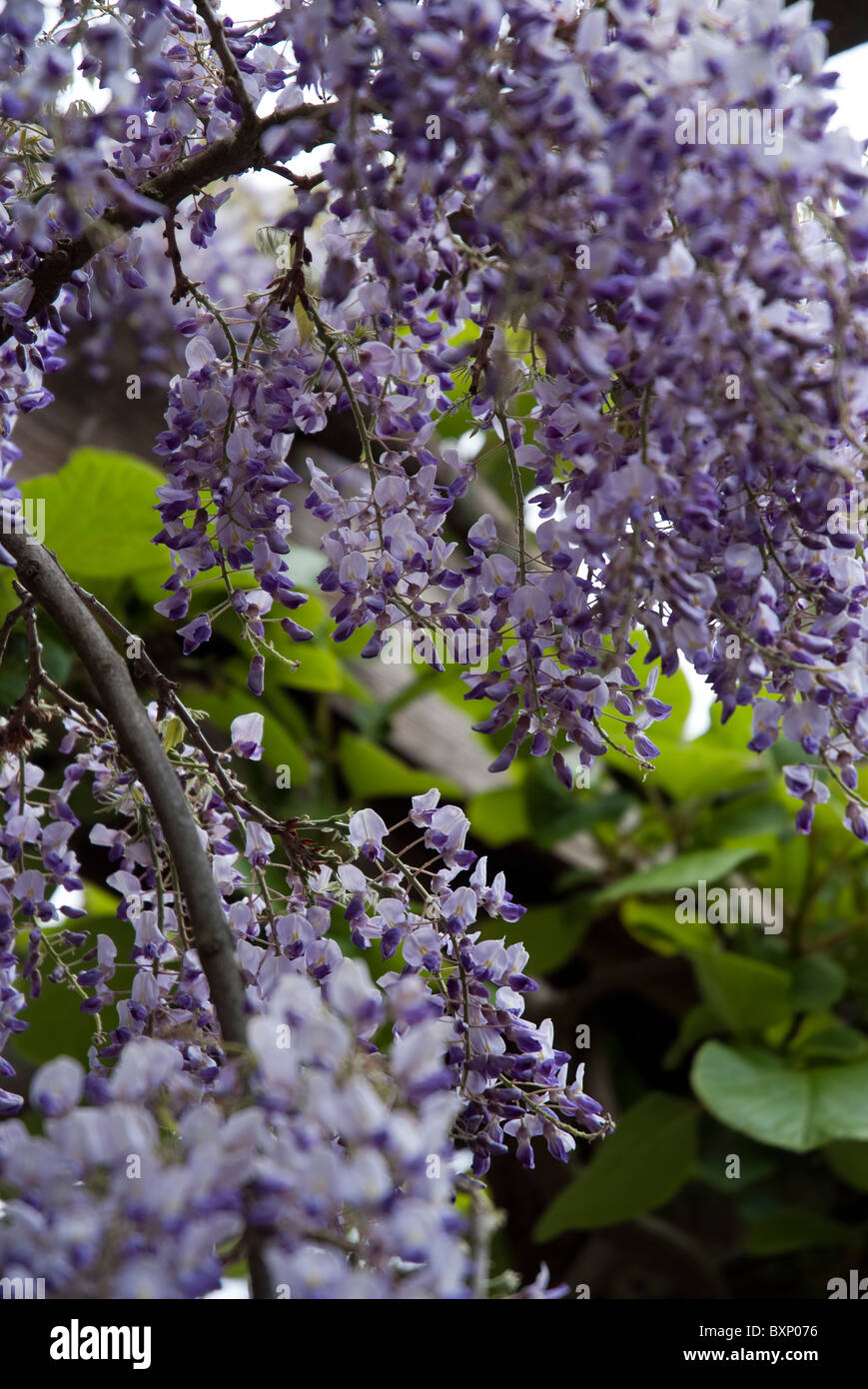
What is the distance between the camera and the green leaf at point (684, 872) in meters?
1.29

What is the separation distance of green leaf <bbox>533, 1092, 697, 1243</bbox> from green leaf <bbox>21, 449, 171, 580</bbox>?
0.77 meters

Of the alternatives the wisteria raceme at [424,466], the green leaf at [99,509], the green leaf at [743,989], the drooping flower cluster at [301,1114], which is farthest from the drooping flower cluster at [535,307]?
the green leaf at [743,989]

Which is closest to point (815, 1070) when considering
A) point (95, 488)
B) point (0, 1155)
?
point (95, 488)

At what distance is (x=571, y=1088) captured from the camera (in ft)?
1.93

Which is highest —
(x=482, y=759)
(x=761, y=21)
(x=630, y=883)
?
(x=482, y=759)

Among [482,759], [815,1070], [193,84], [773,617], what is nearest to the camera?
[773,617]

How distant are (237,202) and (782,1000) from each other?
1.60m

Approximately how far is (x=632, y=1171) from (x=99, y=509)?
857 millimetres

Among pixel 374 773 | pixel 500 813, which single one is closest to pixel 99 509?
pixel 374 773

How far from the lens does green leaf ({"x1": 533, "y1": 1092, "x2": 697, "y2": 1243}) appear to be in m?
1.29

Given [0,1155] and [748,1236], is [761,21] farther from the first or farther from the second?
[748,1236]

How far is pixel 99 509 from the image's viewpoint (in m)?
1.16

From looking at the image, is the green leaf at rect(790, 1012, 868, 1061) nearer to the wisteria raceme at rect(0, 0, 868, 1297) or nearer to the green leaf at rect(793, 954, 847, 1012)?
the green leaf at rect(793, 954, 847, 1012)

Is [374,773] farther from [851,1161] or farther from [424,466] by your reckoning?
[424,466]
